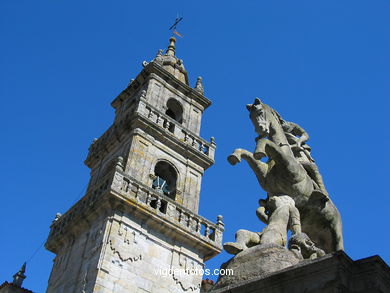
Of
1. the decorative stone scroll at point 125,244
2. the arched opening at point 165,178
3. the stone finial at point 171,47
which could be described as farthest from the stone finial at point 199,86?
the decorative stone scroll at point 125,244

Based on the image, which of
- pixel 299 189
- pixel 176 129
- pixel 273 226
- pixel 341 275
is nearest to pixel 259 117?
pixel 299 189

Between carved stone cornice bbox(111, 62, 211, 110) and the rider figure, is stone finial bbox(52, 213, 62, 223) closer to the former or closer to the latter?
carved stone cornice bbox(111, 62, 211, 110)

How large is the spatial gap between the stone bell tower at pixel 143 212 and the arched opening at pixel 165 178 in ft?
0.14

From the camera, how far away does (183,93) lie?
24.3 metres

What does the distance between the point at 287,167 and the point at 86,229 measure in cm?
1313

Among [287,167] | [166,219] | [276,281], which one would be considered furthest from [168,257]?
[276,281]

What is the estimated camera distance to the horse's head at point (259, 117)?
6.26 metres

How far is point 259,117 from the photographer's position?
252 inches

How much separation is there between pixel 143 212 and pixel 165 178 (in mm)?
3836

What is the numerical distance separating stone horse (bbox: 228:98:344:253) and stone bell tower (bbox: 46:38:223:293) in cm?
1001

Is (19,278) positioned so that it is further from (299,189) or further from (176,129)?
(299,189)

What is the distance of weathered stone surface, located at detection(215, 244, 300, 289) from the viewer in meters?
4.34

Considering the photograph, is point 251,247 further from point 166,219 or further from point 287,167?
point 166,219

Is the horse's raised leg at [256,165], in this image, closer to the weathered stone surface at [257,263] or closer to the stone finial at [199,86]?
the weathered stone surface at [257,263]
